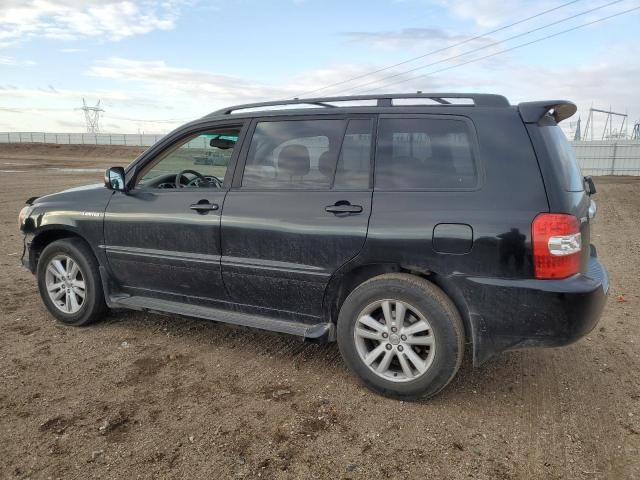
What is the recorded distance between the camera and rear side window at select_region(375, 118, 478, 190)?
3.12m

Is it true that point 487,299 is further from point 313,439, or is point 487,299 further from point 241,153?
point 241,153

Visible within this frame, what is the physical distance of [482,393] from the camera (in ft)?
11.1

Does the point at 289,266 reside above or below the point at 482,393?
above

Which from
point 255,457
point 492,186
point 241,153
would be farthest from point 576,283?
point 241,153

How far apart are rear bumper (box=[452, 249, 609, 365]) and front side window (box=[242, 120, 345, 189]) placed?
4.01ft

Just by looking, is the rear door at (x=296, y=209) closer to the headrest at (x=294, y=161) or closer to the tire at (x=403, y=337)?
the headrest at (x=294, y=161)

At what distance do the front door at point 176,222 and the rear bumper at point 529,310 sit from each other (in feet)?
5.96

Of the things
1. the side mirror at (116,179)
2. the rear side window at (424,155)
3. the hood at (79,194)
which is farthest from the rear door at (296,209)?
the hood at (79,194)

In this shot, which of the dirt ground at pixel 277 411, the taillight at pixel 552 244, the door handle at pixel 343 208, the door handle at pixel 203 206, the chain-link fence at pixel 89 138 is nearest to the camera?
the dirt ground at pixel 277 411

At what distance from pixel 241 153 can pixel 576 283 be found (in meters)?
2.38

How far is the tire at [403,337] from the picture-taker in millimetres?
3043

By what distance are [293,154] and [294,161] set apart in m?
0.06

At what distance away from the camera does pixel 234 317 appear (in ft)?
12.3

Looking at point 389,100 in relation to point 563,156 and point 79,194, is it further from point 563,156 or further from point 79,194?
point 79,194
